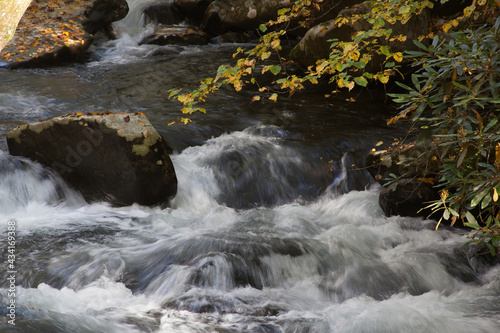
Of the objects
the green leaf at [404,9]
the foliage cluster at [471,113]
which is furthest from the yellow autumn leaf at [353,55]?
the foliage cluster at [471,113]

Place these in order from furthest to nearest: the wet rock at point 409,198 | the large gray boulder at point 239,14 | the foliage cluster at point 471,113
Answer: the large gray boulder at point 239,14 → the wet rock at point 409,198 → the foliage cluster at point 471,113

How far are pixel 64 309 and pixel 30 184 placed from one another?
245cm

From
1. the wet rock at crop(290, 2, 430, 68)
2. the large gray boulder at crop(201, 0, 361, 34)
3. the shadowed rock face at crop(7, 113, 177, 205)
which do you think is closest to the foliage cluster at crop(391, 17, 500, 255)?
the shadowed rock face at crop(7, 113, 177, 205)

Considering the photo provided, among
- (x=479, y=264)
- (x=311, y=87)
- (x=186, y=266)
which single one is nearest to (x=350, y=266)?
(x=479, y=264)

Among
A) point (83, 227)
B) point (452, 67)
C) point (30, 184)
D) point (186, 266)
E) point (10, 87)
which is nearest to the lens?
point (452, 67)

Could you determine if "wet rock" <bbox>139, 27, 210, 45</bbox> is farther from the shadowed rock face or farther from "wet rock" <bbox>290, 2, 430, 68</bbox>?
the shadowed rock face

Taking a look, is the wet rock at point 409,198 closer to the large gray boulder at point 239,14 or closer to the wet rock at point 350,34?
the wet rock at point 350,34

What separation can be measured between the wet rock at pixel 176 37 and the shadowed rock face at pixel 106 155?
8315 mm

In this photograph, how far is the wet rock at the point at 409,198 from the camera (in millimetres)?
5344

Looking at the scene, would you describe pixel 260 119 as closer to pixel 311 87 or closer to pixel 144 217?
pixel 311 87

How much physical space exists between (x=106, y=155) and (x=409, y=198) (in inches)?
136

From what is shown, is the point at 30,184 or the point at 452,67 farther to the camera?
the point at 30,184

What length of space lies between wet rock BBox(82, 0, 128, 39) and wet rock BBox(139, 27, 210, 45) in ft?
4.56

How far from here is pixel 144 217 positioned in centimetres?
541
